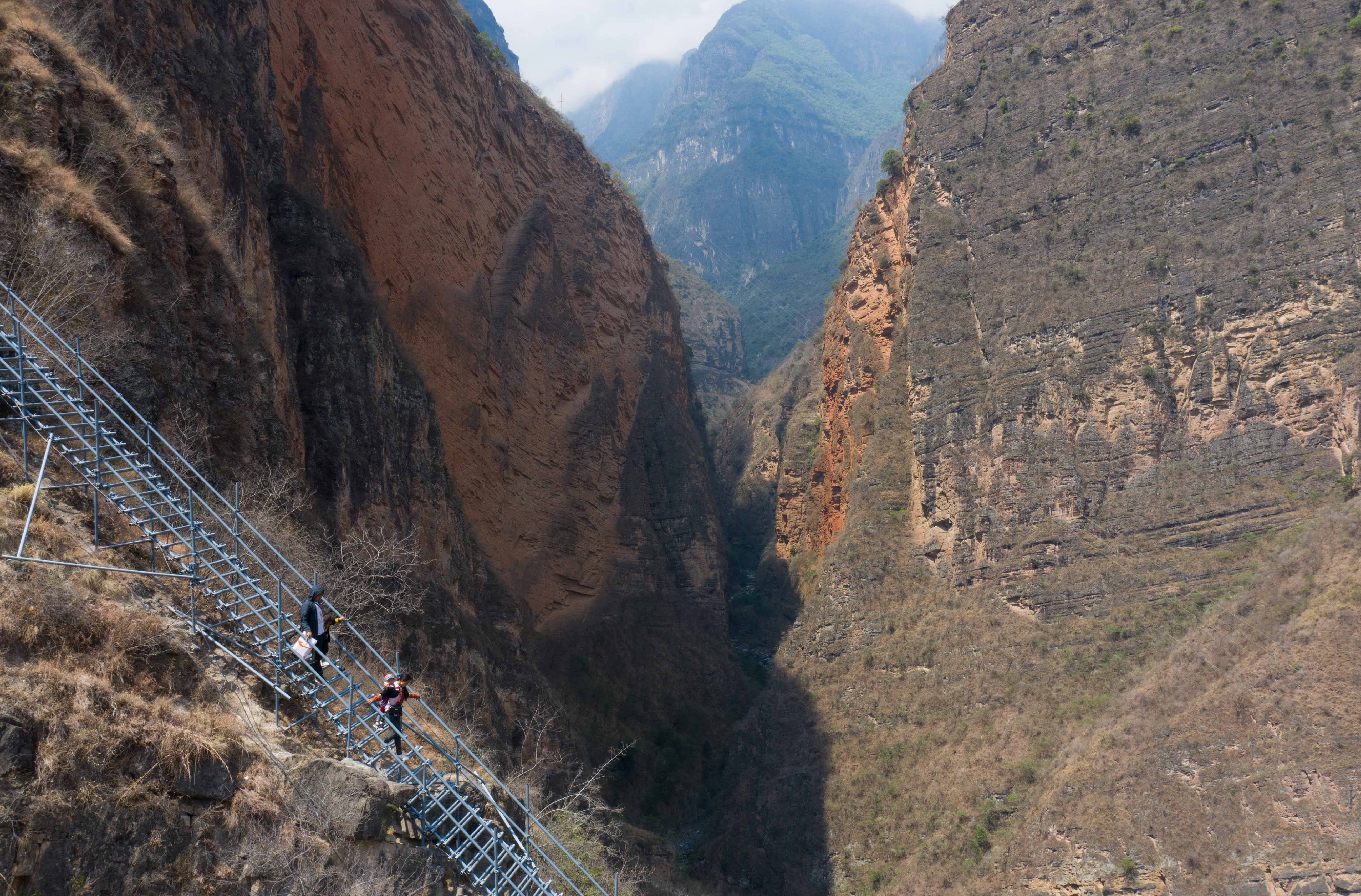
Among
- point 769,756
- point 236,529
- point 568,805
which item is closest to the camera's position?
point 236,529

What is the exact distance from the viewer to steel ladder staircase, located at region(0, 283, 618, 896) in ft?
33.8

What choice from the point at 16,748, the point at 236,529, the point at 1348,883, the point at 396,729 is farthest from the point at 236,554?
the point at 1348,883

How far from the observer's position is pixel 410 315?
3244 centimetres

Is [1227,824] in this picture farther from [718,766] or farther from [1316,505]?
[718,766]

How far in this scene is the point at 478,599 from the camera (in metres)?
30.0

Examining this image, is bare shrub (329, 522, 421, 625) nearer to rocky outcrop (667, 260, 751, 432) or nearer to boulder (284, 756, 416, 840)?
boulder (284, 756, 416, 840)

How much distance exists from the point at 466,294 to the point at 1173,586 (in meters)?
30.1

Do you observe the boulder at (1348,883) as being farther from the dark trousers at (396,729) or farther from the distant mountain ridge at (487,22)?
the distant mountain ridge at (487,22)

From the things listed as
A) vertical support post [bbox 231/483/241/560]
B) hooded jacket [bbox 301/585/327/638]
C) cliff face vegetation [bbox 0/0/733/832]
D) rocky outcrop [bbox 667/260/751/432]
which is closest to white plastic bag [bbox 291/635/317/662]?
hooded jacket [bbox 301/585/327/638]

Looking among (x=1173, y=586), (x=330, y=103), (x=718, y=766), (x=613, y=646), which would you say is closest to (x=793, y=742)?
(x=718, y=766)

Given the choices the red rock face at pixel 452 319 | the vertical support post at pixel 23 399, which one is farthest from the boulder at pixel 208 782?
the red rock face at pixel 452 319

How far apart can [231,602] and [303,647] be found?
6.88 feet

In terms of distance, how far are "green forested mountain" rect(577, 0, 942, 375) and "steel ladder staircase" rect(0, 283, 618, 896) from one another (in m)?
85.0

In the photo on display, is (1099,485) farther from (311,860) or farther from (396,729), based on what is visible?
(311,860)
